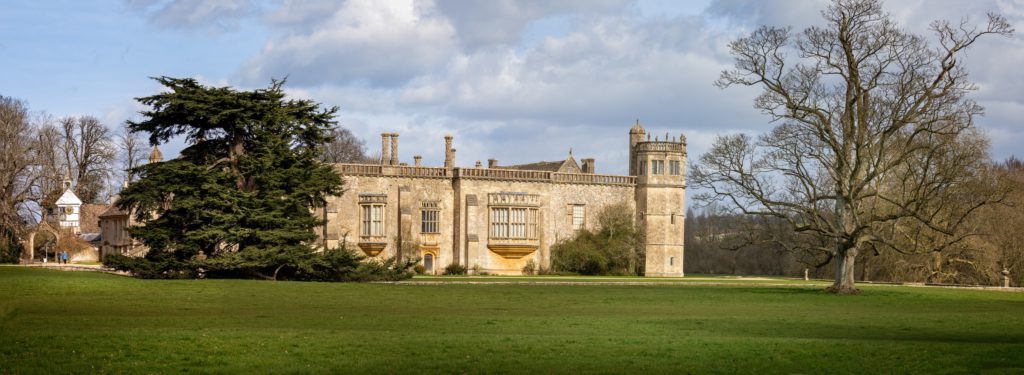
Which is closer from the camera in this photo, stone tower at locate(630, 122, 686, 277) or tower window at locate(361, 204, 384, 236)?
tower window at locate(361, 204, 384, 236)

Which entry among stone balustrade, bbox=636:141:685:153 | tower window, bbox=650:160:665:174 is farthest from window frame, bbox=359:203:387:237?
tower window, bbox=650:160:665:174

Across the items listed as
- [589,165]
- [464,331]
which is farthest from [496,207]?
[464,331]

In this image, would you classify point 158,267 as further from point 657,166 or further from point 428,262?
point 657,166

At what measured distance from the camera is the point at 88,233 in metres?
82.6

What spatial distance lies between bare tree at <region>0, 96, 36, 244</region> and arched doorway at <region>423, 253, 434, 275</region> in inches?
791

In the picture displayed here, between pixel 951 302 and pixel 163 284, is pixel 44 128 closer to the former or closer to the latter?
pixel 163 284

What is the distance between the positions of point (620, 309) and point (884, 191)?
30141 millimetres

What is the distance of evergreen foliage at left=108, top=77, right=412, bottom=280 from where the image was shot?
40.4m

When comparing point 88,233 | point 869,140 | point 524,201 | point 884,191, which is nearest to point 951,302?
point 869,140

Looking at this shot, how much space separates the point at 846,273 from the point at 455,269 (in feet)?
77.0

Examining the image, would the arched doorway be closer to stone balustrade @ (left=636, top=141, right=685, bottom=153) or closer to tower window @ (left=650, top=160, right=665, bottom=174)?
stone balustrade @ (left=636, top=141, right=685, bottom=153)

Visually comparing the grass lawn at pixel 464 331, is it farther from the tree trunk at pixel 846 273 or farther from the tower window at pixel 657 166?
the tower window at pixel 657 166

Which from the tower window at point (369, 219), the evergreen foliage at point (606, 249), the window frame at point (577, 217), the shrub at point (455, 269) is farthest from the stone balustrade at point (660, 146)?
the tower window at point (369, 219)

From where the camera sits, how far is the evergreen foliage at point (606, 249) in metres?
62.4
